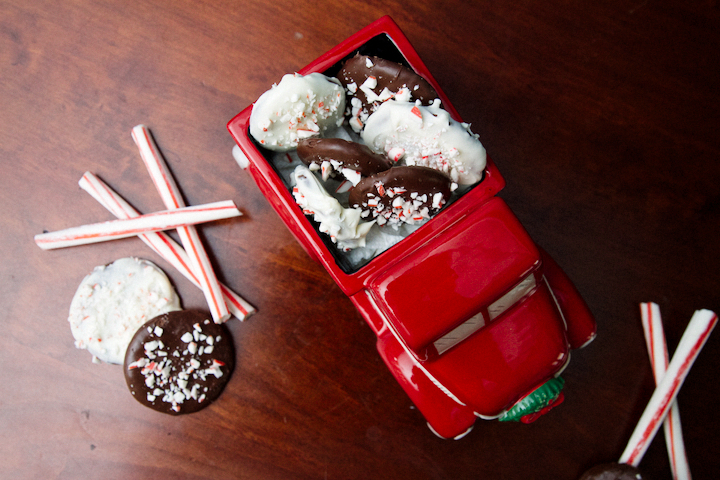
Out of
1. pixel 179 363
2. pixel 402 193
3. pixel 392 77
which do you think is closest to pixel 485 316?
pixel 402 193

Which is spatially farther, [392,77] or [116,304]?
[116,304]

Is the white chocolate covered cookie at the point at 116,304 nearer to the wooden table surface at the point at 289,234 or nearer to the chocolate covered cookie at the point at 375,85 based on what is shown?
the wooden table surface at the point at 289,234

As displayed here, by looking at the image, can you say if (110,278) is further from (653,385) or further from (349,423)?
(653,385)

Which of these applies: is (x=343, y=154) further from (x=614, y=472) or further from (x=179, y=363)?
(x=614, y=472)

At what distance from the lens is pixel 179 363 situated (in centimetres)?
102

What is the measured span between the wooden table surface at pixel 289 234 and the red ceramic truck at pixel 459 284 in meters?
0.27

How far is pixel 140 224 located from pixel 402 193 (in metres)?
0.68

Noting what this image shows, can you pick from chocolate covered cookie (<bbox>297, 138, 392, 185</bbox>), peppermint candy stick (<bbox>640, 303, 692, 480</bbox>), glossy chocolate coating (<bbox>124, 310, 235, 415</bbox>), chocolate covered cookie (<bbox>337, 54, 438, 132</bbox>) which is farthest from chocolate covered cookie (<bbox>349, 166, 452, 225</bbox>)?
peppermint candy stick (<bbox>640, 303, 692, 480</bbox>)

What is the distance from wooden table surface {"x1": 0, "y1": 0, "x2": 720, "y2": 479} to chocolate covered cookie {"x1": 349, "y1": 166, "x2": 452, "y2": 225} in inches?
16.4

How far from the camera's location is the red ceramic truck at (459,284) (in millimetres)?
664

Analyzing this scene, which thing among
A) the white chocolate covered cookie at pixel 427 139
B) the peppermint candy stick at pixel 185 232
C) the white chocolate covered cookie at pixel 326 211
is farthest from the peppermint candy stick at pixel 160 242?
the white chocolate covered cookie at pixel 427 139

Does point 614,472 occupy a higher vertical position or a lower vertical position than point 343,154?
lower

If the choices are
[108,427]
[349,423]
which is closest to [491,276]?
[349,423]

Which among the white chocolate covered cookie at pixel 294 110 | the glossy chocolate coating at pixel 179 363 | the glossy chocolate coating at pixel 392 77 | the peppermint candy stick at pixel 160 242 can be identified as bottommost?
the glossy chocolate coating at pixel 179 363
